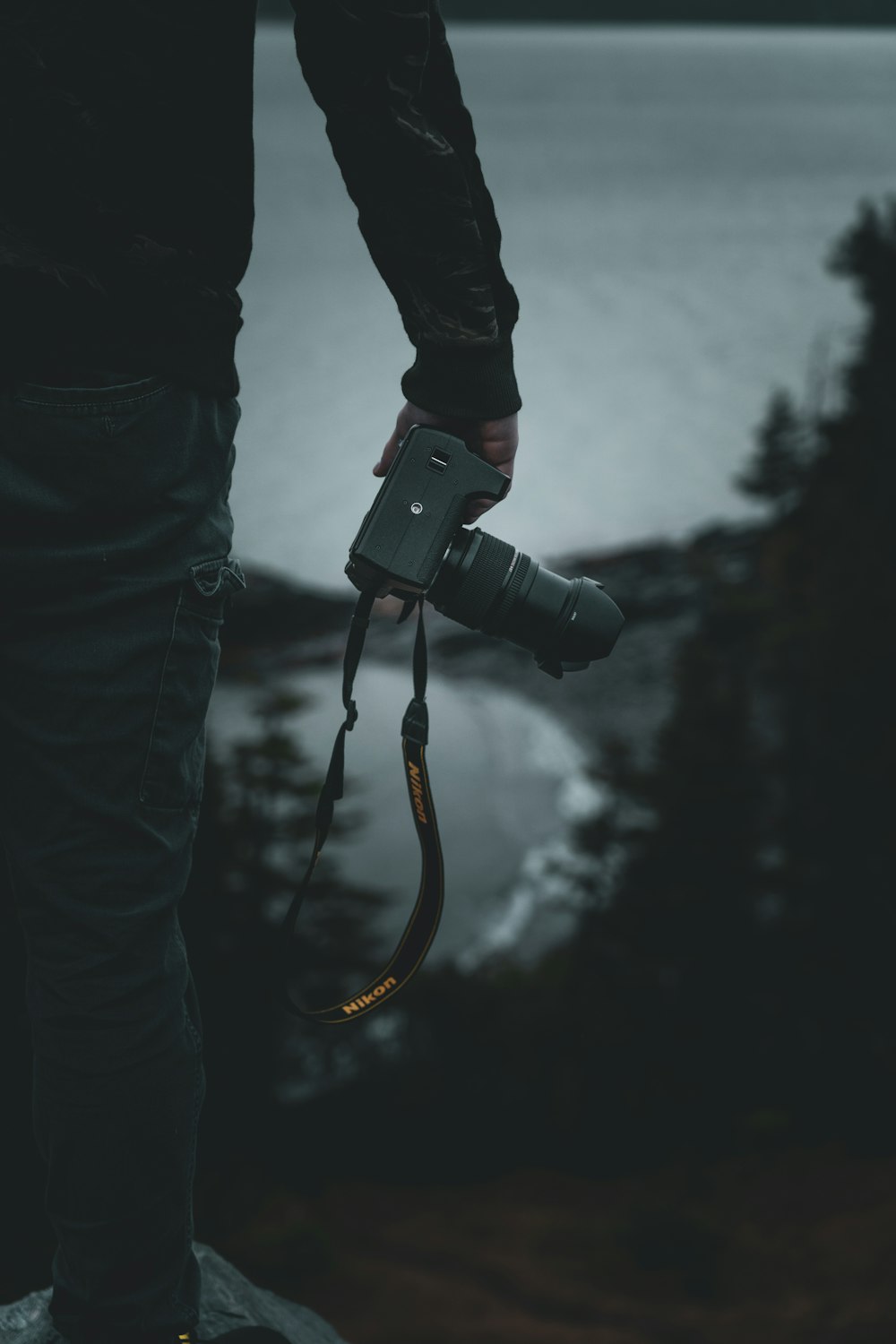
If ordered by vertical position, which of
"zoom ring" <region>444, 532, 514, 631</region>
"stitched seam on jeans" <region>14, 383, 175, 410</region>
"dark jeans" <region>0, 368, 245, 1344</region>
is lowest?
"dark jeans" <region>0, 368, 245, 1344</region>

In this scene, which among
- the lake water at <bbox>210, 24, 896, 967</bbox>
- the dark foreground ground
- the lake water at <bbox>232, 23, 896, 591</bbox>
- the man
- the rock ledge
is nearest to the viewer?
the man

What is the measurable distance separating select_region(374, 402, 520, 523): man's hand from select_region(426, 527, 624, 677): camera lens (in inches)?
2.2

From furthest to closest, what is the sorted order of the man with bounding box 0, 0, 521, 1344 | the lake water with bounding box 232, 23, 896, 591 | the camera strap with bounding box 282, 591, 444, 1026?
the lake water with bounding box 232, 23, 896, 591, the camera strap with bounding box 282, 591, 444, 1026, the man with bounding box 0, 0, 521, 1344

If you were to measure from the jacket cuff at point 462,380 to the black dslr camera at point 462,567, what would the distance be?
0.16 feet

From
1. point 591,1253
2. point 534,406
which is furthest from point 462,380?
point 534,406

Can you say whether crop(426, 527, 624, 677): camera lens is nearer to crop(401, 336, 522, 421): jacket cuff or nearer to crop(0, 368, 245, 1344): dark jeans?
crop(401, 336, 522, 421): jacket cuff

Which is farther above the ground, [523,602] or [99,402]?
[523,602]

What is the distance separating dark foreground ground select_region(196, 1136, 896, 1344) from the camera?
1224cm

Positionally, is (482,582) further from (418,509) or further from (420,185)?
(420,185)

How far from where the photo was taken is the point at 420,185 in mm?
1543

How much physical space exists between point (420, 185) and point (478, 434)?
359 millimetres

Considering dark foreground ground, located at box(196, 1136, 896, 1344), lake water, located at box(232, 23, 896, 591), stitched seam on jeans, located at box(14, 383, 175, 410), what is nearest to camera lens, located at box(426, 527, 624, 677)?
stitched seam on jeans, located at box(14, 383, 175, 410)

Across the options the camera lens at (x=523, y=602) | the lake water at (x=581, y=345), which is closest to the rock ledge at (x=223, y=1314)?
the camera lens at (x=523, y=602)

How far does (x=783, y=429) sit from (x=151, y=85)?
53712 mm
